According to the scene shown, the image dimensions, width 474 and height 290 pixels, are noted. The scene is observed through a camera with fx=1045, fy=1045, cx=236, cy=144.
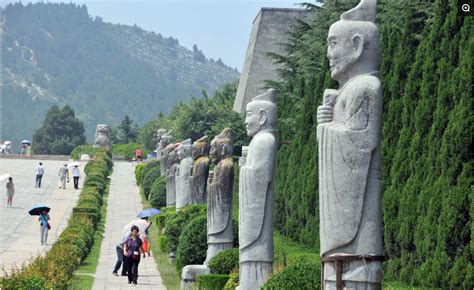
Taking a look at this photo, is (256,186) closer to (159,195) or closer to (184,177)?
(184,177)

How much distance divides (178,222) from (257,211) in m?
9.62

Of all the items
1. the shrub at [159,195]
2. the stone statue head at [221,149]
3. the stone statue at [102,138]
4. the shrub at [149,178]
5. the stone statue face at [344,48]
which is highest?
the stone statue at [102,138]

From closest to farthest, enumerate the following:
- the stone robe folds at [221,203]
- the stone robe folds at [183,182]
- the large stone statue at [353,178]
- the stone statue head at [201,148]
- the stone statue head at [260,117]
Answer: the large stone statue at [353,178] → the stone statue head at [260,117] → the stone robe folds at [221,203] → the stone statue head at [201,148] → the stone robe folds at [183,182]

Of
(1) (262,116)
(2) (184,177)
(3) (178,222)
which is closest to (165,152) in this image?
(2) (184,177)

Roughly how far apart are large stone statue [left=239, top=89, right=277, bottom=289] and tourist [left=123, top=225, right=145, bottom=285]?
23.2 feet

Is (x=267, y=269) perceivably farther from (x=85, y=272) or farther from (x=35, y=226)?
(x=35, y=226)

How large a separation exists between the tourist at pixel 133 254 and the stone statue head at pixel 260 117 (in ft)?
24.1

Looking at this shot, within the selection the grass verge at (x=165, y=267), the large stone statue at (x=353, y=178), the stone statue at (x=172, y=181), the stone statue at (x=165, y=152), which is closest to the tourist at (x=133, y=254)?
the grass verge at (x=165, y=267)

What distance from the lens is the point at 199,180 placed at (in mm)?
25250

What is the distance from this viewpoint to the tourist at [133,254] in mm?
22031

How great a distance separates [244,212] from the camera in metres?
15.1

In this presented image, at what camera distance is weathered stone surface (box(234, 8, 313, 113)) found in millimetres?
49281

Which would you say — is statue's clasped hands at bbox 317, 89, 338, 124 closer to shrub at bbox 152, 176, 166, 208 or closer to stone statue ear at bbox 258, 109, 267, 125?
stone statue ear at bbox 258, 109, 267, 125

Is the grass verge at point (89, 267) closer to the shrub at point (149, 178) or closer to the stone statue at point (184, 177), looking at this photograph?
the stone statue at point (184, 177)
